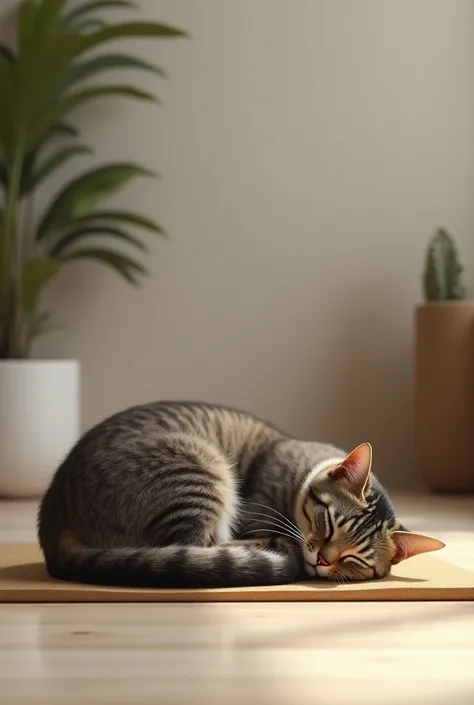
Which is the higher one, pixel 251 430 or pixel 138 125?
pixel 138 125

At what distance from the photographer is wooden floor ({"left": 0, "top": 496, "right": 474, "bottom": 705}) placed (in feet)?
5.00

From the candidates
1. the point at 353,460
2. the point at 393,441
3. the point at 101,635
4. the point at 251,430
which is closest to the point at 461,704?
the point at 101,635

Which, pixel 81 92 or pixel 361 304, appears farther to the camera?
pixel 361 304

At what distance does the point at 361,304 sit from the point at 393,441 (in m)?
0.54

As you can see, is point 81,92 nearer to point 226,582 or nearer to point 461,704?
point 226,582

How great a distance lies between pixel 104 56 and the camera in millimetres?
4148

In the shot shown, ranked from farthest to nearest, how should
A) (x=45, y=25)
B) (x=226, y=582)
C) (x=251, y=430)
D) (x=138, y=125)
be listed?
1. (x=138, y=125)
2. (x=45, y=25)
3. (x=251, y=430)
4. (x=226, y=582)

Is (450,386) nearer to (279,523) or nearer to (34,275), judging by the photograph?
(34,275)

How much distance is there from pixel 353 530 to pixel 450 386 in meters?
2.03

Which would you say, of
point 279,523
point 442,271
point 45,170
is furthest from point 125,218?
point 279,523

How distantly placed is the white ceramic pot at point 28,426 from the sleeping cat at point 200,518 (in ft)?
5.28

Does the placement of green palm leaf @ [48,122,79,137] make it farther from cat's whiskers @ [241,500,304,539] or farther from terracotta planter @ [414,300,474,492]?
cat's whiskers @ [241,500,304,539]

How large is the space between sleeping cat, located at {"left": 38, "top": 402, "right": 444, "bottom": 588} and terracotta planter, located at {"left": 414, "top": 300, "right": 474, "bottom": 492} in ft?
5.91

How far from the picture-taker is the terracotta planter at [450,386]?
4102mm
